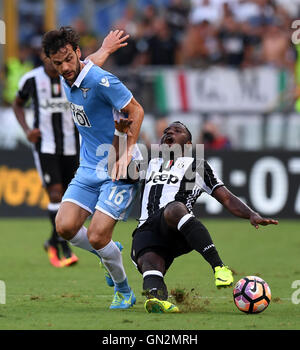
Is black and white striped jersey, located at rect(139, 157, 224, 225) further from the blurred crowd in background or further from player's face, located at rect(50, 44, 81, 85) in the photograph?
the blurred crowd in background

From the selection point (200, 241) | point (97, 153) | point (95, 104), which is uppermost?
point (95, 104)

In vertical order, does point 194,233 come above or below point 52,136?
below

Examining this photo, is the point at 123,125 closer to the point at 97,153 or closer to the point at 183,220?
the point at 97,153

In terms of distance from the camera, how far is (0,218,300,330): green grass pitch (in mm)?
6355

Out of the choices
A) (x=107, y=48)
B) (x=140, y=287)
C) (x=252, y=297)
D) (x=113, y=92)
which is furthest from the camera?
(x=140, y=287)

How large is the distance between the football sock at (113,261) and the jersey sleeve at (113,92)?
3.60 feet

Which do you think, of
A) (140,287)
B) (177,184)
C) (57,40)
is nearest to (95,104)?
(57,40)

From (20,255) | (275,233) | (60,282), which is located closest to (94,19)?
(275,233)

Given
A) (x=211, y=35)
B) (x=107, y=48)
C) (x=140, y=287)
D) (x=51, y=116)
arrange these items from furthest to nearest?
(x=211, y=35) → (x=51, y=116) → (x=140, y=287) → (x=107, y=48)

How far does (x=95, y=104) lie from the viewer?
730 cm

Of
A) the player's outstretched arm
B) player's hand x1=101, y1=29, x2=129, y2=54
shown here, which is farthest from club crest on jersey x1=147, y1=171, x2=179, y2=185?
player's hand x1=101, y1=29, x2=129, y2=54

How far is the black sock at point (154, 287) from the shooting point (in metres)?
6.96

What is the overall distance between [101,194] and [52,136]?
3.45m

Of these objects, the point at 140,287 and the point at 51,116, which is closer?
the point at 140,287
